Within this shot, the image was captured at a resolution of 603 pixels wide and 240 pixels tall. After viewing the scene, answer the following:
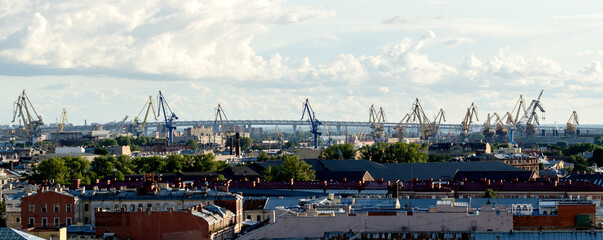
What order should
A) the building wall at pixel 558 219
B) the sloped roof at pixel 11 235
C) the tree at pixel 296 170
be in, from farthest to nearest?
1. the tree at pixel 296 170
2. the building wall at pixel 558 219
3. the sloped roof at pixel 11 235

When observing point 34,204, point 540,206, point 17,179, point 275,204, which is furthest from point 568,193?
point 17,179

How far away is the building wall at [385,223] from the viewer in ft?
208

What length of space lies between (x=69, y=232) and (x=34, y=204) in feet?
41.3

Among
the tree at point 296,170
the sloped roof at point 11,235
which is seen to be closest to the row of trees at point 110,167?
the tree at point 296,170

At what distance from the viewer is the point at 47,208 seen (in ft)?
293

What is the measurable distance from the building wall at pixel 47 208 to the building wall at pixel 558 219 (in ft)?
119

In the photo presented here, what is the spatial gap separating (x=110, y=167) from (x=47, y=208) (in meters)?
87.2

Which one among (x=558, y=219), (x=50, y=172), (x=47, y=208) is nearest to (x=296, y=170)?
(x=50, y=172)

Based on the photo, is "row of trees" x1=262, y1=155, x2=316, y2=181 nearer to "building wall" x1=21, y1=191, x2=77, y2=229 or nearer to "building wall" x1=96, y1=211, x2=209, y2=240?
"building wall" x1=21, y1=191, x2=77, y2=229

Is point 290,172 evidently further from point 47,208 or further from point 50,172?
point 47,208

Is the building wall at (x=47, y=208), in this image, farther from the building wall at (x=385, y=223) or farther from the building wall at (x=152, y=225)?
the building wall at (x=385, y=223)

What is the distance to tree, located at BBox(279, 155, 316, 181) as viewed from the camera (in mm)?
144125

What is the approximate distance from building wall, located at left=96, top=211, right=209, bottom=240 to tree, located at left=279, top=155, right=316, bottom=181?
69589mm

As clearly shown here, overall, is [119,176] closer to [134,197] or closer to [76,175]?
[76,175]
